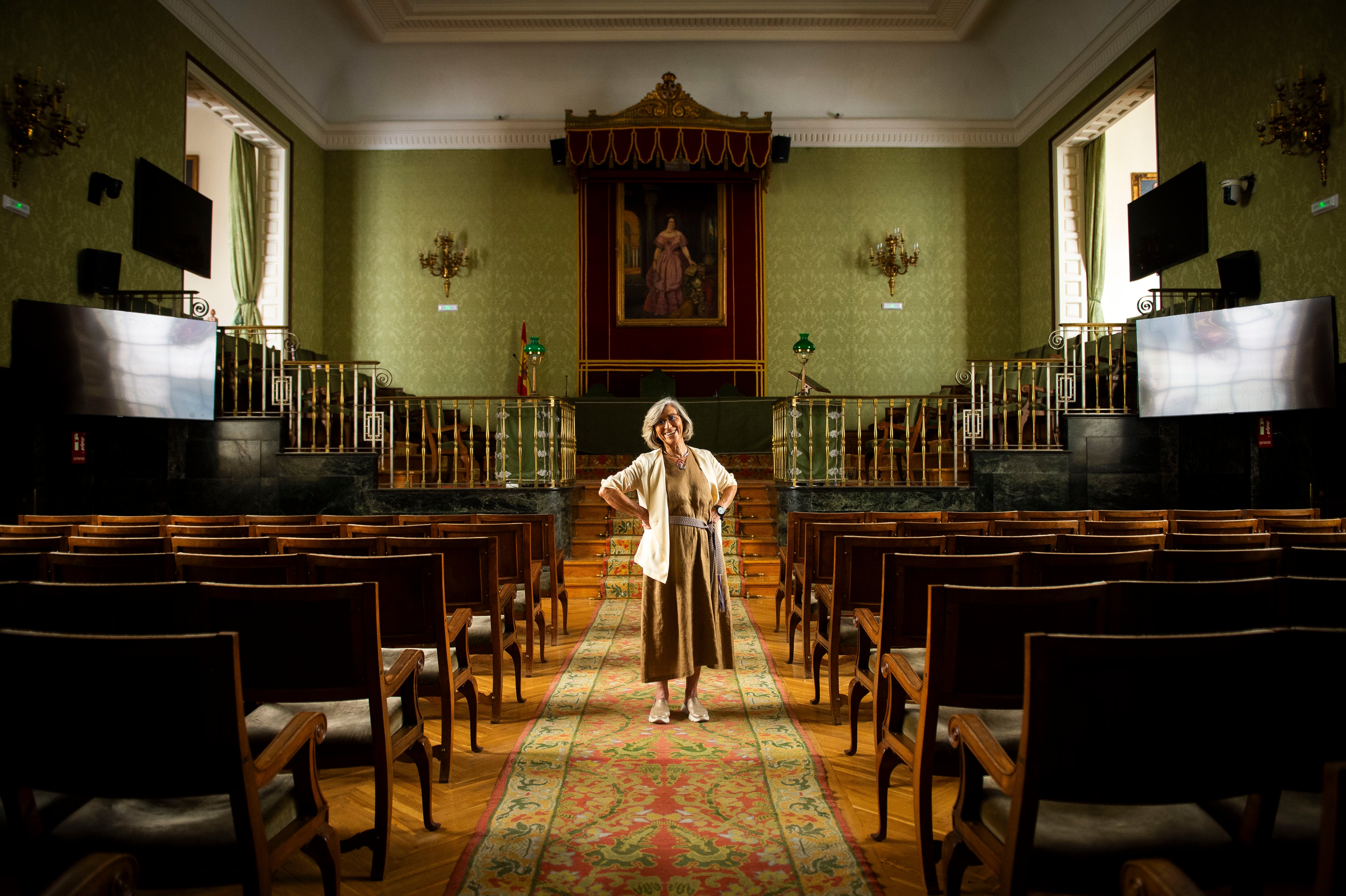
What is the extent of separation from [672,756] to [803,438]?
488 centimetres

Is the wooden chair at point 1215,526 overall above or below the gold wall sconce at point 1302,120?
below

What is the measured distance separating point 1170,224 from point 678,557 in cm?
801

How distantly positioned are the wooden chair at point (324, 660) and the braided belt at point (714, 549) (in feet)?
5.08

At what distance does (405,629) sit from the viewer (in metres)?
2.73

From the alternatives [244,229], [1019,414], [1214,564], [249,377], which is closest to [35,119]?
[249,377]

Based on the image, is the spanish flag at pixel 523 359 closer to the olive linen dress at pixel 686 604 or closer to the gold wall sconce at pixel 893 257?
the gold wall sconce at pixel 893 257

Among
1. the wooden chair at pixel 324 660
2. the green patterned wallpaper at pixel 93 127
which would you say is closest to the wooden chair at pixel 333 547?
Result: the wooden chair at pixel 324 660

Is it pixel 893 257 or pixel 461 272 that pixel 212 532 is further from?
pixel 893 257

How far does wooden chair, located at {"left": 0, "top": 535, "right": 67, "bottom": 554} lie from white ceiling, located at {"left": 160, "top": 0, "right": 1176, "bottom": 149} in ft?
29.7

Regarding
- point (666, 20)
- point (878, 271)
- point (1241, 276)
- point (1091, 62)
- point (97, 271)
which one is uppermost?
point (666, 20)

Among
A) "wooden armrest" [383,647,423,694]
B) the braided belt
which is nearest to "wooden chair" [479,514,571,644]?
the braided belt

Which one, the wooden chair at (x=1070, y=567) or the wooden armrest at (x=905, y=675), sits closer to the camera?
the wooden armrest at (x=905, y=675)

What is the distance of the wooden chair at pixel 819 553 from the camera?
3.97 meters

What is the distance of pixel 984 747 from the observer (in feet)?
5.27
